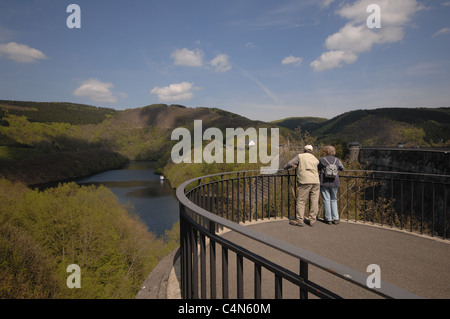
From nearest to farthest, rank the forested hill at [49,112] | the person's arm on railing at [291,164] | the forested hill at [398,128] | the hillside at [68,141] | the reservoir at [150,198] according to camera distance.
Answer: the person's arm on railing at [291,164], the reservoir at [150,198], the forested hill at [398,128], the hillside at [68,141], the forested hill at [49,112]

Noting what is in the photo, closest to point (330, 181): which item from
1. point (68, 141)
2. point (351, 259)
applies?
point (351, 259)

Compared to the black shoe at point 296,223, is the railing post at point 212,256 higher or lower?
higher

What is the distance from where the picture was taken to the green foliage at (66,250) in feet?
65.8

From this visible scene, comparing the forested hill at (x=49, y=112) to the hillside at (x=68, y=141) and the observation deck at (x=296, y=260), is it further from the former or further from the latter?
the observation deck at (x=296, y=260)

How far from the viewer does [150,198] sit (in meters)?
60.0

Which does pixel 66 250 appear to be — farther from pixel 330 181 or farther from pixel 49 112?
pixel 49 112

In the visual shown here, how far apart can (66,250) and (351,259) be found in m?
28.6

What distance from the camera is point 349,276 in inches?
43.6

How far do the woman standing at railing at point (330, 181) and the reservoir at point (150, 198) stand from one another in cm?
3950

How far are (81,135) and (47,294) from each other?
15692 centimetres

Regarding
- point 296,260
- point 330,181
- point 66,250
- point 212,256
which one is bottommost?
point 66,250

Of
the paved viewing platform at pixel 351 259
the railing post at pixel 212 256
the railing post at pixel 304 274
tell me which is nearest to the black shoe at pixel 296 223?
the paved viewing platform at pixel 351 259

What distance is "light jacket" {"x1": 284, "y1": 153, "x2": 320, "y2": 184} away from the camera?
5117 millimetres
